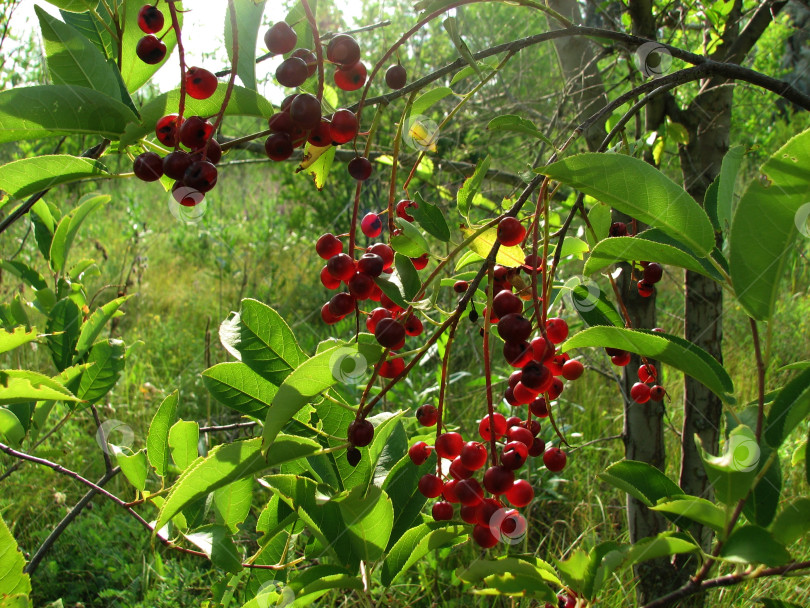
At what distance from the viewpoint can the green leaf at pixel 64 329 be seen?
0.82 metres

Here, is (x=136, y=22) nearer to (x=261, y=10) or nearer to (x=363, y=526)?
(x=261, y=10)

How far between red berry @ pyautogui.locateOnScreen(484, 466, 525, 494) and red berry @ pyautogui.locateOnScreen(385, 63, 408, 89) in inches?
13.1

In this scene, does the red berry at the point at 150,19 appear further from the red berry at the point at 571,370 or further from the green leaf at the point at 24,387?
the red berry at the point at 571,370

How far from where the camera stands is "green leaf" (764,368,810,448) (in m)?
0.34

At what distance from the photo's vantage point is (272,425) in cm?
36

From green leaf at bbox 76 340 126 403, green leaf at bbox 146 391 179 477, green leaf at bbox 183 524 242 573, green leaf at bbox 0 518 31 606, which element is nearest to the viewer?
green leaf at bbox 0 518 31 606

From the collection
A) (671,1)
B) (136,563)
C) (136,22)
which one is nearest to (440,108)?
(671,1)

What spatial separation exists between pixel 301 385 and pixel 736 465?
253 millimetres

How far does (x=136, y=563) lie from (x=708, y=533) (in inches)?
51.7

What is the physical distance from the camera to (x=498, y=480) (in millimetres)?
406

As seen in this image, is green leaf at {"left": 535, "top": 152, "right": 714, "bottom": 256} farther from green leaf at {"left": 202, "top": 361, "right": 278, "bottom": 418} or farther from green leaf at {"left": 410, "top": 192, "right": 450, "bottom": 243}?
green leaf at {"left": 202, "top": 361, "right": 278, "bottom": 418}

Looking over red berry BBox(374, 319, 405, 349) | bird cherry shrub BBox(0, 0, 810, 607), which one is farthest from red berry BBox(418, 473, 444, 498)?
red berry BBox(374, 319, 405, 349)

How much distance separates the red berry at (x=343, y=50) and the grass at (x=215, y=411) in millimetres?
376

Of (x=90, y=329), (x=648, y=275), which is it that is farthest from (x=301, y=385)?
(x=90, y=329)
